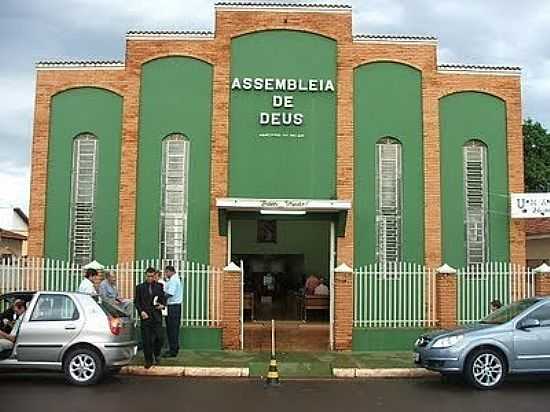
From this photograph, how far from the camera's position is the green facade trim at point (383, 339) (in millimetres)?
16688

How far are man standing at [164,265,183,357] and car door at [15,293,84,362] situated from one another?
3.35 meters

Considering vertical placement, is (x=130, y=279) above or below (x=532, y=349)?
above

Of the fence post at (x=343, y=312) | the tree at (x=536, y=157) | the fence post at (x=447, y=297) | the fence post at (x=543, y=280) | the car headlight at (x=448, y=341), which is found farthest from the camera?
the tree at (x=536, y=157)

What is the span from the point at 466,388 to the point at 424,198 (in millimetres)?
7319

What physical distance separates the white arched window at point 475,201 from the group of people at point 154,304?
759 cm

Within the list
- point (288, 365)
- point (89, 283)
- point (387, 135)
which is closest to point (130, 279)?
point (89, 283)

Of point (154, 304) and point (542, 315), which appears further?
point (154, 304)

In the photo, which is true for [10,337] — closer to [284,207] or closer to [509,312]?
[284,207]

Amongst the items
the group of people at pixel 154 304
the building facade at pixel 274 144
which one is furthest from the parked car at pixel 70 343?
the building facade at pixel 274 144

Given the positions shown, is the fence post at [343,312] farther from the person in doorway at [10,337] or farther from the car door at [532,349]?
the person in doorway at [10,337]

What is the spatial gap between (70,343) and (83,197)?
742 cm

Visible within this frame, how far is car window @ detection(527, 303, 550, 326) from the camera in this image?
12.5 meters

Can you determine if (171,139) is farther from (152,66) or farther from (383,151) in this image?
(383,151)

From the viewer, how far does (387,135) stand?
1905 cm
